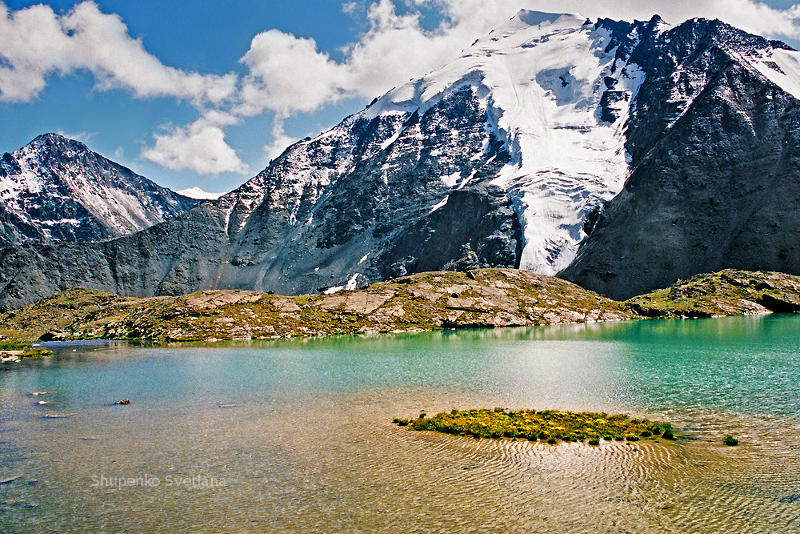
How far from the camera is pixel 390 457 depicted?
2795 centimetres

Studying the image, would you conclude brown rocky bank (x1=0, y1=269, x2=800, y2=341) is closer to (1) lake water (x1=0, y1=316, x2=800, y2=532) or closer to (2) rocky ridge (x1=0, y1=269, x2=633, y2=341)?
(2) rocky ridge (x1=0, y1=269, x2=633, y2=341)

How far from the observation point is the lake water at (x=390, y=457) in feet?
66.4

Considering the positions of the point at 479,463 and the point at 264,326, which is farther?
the point at 264,326

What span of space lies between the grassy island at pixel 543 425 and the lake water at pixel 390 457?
1.27 meters

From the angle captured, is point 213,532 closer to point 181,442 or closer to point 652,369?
point 181,442

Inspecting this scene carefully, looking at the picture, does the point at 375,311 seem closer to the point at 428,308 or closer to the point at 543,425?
the point at 428,308

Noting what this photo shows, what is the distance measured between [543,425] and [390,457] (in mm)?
10817

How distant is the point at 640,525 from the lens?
1880 centimetres

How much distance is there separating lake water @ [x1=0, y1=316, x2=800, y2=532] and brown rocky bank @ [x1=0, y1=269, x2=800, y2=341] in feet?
260

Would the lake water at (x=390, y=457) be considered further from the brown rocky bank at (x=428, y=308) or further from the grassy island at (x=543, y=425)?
the brown rocky bank at (x=428, y=308)

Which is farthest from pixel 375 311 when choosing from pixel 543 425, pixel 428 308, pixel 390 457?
pixel 390 457

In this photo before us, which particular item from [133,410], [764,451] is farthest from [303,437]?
[764,451]

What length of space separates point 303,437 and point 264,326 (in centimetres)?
10726

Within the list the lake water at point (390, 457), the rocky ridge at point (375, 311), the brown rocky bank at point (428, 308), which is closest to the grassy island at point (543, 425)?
the lake water at point (390, 457)
